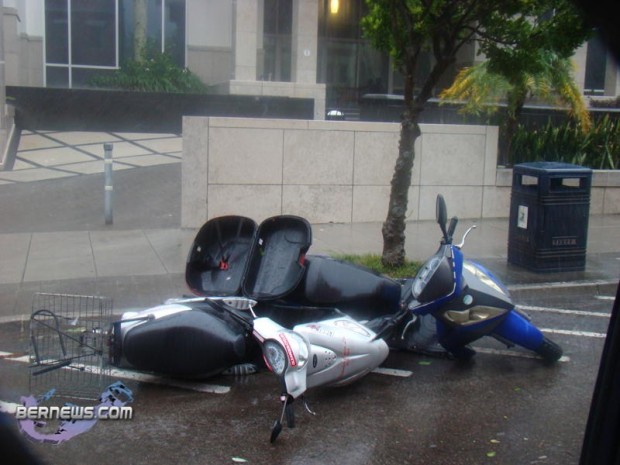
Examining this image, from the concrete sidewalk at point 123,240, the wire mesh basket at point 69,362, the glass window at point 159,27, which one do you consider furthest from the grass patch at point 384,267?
the glass window at point 159,27

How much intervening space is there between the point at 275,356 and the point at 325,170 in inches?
280

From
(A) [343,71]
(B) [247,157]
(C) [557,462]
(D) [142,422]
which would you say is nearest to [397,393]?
(C) [557,462]

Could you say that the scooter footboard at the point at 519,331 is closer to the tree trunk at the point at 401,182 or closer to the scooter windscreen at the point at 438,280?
the scooter windscreen at the point at 438,280

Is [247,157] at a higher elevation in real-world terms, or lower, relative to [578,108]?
lower

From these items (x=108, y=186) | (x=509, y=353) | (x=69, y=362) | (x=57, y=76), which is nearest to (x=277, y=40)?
(x=57, y=76)

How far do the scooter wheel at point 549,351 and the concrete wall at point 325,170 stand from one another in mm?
5939

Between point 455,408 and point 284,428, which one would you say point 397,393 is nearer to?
point 455,408

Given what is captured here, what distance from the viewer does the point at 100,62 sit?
25.5 metres

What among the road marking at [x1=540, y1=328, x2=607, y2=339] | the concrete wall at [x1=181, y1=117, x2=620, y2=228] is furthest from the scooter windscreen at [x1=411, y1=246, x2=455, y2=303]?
the concrete wall at [x1=181, y1=117, x2=620, y2=228]

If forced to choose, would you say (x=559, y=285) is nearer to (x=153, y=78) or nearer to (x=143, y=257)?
(x=143, y=257)

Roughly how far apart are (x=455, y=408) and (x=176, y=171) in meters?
10.8

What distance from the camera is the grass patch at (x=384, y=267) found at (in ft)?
28.9

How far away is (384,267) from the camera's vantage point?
9.01m

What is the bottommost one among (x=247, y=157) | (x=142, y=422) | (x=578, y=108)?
(x=142, y=422)
